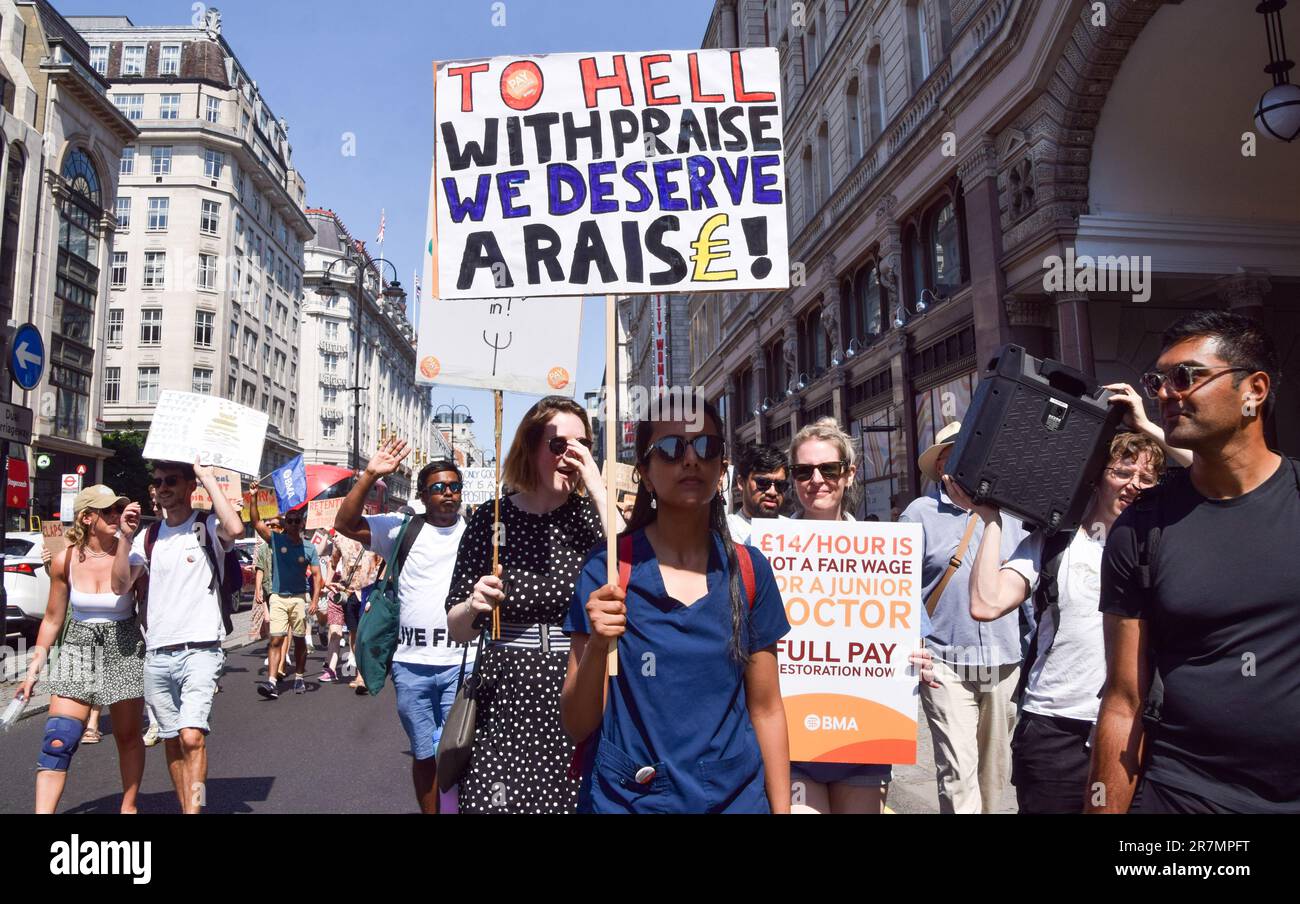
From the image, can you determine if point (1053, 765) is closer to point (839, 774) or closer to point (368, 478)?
point (839, 774)

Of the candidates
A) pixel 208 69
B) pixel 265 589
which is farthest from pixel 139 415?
pixel 265 589

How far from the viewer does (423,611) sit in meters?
4.73

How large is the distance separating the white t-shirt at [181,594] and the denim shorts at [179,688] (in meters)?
0.09

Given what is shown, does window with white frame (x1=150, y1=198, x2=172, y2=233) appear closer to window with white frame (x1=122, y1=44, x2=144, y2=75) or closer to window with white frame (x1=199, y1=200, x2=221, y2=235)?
window with white frame (x1=199, y1=200, x2=221, y2=235)

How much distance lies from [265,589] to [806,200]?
2012 centimetres

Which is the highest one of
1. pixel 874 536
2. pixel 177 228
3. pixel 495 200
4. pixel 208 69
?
pixel 208 69

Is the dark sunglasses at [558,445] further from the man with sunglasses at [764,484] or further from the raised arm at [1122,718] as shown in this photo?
the raised arm at [1122,718]

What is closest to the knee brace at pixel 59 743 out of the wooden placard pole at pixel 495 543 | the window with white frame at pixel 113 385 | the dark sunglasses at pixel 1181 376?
the wooden placard pole at pixel 495 543

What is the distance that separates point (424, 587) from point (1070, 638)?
10.4 ft

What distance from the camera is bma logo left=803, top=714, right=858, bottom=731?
3.57m

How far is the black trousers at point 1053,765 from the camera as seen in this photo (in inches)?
132

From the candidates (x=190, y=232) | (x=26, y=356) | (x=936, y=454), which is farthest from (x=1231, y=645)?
(x=190, y=232)

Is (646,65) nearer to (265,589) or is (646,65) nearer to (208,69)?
(265,589)
